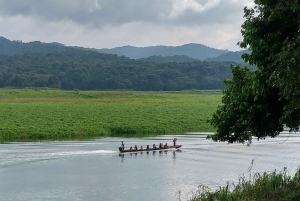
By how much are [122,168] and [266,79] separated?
75.9ft

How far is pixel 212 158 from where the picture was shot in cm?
4706

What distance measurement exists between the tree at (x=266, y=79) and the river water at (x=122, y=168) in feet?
19.3

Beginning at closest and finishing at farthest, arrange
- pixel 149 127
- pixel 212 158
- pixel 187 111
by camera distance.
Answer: pixel 212 158 < pixel 149 127 < pixel 187 111

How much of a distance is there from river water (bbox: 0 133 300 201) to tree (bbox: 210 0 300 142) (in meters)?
5.88

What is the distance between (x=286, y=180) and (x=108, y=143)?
119 feet

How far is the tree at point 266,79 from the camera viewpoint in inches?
700

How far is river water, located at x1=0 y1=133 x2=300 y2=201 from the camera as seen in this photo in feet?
104

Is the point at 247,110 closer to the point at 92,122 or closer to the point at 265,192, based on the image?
the point at 265,192

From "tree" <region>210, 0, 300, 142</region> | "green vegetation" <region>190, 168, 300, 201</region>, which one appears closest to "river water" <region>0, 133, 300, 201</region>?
"green vegetation" <region>190, 168, 300, 201</region>

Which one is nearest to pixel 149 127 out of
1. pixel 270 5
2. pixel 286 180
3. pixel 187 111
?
pixel 187 111

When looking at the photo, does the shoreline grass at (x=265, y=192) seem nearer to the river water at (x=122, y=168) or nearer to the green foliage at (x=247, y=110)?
the green foliage at (x=247, y=110)

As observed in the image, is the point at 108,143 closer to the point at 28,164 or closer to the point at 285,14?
the point at 28,164

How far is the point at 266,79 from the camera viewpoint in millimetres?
20938

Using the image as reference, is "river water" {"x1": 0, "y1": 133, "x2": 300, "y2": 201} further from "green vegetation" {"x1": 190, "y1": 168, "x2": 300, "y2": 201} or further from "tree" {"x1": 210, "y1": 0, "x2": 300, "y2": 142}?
"tree" {"x1": 210, "y1": 0, "x2": 300, "y2": 142}
